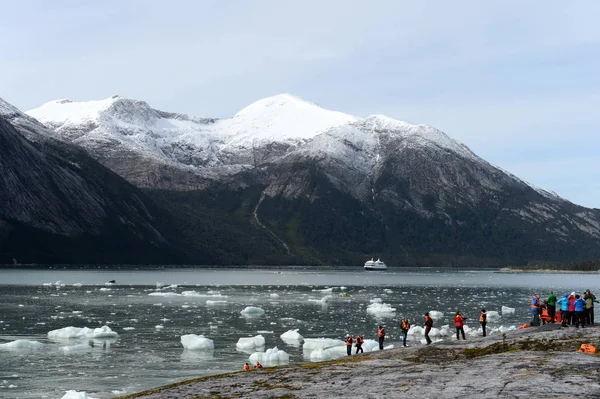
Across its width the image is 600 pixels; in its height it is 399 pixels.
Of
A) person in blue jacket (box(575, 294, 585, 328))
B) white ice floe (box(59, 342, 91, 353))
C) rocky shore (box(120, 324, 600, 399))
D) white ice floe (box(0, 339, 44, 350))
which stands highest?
person in blue jacket (box(575, 294, 585, 328))

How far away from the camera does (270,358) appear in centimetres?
5641

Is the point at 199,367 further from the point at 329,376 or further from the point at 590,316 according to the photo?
the point at 590,316

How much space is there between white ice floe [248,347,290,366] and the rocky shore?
1323 centimetres

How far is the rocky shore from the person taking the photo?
2902cm

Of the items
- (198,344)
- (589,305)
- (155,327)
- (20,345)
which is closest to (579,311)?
(589,305)

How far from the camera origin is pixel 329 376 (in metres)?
36.2

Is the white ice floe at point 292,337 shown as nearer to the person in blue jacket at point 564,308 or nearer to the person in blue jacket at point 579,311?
the person in blue jacket at point 564,308

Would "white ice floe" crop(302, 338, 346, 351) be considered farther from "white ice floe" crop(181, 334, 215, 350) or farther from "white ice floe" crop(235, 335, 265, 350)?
"white ice floe" crop(181, 334, 215, 350)

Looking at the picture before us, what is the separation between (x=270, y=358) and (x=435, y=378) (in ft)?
84.5

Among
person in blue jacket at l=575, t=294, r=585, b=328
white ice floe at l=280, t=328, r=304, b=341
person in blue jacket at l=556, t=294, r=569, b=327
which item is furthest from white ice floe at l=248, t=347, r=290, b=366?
person in blue jacket at l=575, t=294, r=585, b=328

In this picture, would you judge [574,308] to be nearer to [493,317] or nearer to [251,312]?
[493,317]

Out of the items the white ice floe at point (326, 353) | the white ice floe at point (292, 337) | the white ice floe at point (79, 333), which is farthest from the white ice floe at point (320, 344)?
the white ice floe at point (79, 333)

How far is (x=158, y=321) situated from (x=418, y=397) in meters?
63.6

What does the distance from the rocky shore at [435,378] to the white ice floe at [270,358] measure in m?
13.2
